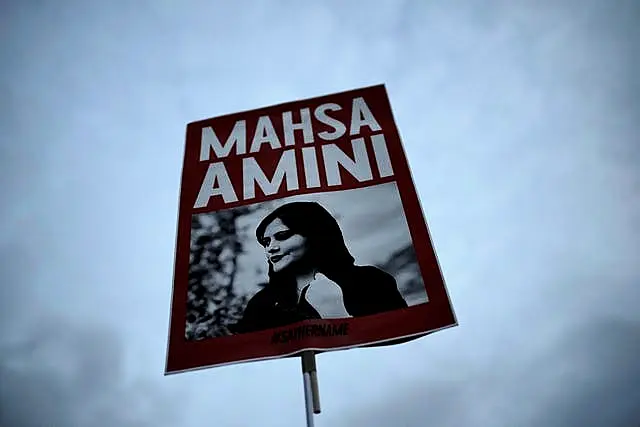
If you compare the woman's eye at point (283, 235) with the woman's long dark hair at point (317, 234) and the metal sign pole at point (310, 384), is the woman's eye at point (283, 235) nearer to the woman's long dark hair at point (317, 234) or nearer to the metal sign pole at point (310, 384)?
the woman's long dark hair at point (317, 234)

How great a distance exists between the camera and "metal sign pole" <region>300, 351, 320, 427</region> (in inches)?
165

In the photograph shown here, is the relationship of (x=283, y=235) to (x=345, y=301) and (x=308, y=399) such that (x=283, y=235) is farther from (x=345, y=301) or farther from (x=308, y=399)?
(x=308, y=399)

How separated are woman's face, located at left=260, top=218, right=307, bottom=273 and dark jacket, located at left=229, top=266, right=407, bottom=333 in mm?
314

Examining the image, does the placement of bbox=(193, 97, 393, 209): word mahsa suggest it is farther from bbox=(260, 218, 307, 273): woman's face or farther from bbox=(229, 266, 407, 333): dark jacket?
bbox=(229, 266, 407, 333): dark jacket

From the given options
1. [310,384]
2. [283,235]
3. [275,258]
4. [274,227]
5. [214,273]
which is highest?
[274,227]

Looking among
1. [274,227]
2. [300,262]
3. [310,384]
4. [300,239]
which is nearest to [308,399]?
[310,384]

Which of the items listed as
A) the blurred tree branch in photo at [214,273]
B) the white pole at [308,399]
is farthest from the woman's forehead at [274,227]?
the white pole at [308,399]

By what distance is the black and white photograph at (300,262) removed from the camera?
4.78 m

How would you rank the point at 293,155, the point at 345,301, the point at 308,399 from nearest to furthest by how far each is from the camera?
1. the point at 308,399
2. the point at 345,301
3. the point at 293,155

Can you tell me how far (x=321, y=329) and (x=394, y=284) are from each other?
753 millimetres

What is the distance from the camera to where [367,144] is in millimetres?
6051

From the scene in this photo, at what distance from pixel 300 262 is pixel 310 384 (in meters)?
1.22

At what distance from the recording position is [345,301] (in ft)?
15.9

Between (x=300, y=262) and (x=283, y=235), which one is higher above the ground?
(x=283, y=235)
